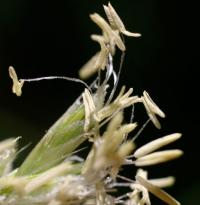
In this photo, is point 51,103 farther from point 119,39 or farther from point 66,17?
point 119,39

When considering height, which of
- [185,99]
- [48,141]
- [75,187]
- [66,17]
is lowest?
[75,187]

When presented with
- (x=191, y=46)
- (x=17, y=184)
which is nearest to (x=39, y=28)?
(x=191, y=46)

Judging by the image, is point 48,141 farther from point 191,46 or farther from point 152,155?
point 191,46

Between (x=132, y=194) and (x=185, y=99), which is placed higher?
(x=185, y=99)

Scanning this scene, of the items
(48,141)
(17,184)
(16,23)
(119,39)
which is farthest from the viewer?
(16,23)

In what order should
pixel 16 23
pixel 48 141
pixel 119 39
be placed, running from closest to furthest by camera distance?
pixel 48 141 → pixel 119 39 → pixel 16 23

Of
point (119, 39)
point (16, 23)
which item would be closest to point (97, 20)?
point (119, 39)

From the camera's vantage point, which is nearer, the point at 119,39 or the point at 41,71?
the point at 119,39
